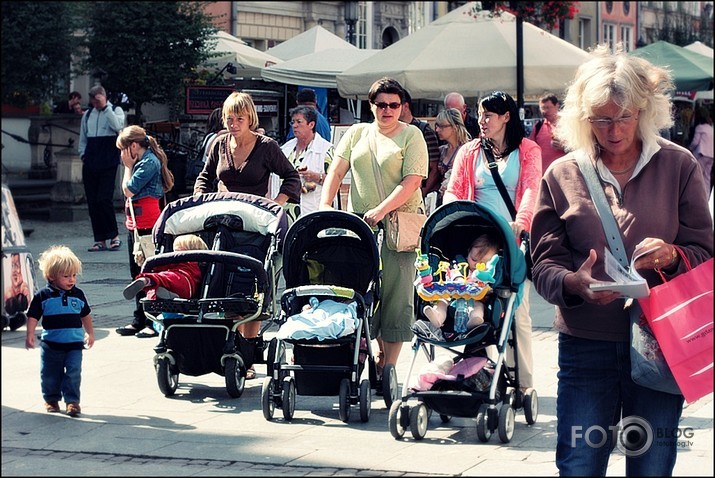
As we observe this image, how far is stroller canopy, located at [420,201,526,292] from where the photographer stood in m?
6.68

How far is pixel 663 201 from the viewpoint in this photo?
4215 mm

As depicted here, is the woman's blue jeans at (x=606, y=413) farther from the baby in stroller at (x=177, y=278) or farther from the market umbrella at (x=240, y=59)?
the market umbrella at (x=240, y=59)

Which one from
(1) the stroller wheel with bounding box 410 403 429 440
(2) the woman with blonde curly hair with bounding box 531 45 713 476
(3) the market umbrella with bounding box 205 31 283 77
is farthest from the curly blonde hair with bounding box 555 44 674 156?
(3) the market umbrella with bounding box 205 31 283 77

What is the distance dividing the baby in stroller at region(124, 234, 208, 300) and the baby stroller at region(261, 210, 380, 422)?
69 centimetres

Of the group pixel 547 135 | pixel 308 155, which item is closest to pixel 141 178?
pixel 308 155

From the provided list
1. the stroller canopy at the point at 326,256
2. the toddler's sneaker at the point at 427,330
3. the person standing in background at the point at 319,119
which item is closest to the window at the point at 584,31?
the person standing in background at the point at 319,119

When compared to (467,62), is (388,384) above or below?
below

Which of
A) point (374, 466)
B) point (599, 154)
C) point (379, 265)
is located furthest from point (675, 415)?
point (379, 265)

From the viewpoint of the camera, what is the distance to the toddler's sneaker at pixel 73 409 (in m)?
7.28

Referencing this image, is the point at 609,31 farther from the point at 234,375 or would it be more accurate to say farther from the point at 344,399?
the point at 344,399

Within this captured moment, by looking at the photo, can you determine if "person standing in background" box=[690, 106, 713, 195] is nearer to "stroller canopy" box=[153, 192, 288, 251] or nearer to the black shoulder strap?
"stroller canopy" box=[153, 192, 288, 251]

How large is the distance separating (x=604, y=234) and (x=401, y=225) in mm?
3498

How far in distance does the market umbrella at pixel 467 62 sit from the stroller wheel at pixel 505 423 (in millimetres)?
9249

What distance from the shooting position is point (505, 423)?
656 cm
